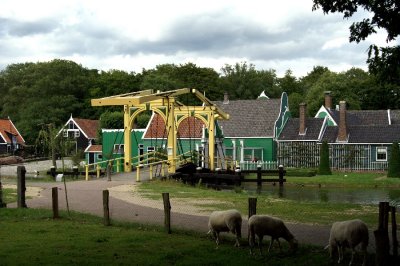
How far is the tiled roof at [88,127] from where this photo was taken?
70.2m

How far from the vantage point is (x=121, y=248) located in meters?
11.2

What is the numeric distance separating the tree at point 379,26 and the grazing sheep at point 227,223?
4.43m

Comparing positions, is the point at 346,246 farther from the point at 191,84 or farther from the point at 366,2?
the point at 191,84

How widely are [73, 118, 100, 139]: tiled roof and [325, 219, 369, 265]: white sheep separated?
2428 inches

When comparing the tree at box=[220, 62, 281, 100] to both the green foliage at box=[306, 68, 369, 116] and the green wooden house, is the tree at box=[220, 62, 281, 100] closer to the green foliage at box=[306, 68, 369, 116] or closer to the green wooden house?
Answer: the green foliage at box=[306, 68, 369, 116]

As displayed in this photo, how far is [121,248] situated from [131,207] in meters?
7.01

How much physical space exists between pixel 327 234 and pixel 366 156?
35284 millimetres

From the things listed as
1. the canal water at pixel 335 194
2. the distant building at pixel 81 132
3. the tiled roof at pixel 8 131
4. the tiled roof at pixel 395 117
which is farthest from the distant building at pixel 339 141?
the tiled roof at pixel 8 131

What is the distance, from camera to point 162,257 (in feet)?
34.0

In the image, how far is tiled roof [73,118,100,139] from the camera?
2766 inches

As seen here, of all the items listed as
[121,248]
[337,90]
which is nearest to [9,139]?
[337,90]

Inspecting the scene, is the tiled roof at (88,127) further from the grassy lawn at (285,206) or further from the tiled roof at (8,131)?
the grassy lawn at (285,206)

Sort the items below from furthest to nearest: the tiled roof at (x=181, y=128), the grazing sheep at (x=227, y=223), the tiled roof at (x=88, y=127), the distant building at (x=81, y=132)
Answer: the tiled roof at (x=88, y=127)
the distant building at (x=81, y=132)
the tiled roof at (x=181, y=128)
the grazing sheep at (x=227, y=223)

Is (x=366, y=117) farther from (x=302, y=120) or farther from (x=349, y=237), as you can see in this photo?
(x=349, y=237)
